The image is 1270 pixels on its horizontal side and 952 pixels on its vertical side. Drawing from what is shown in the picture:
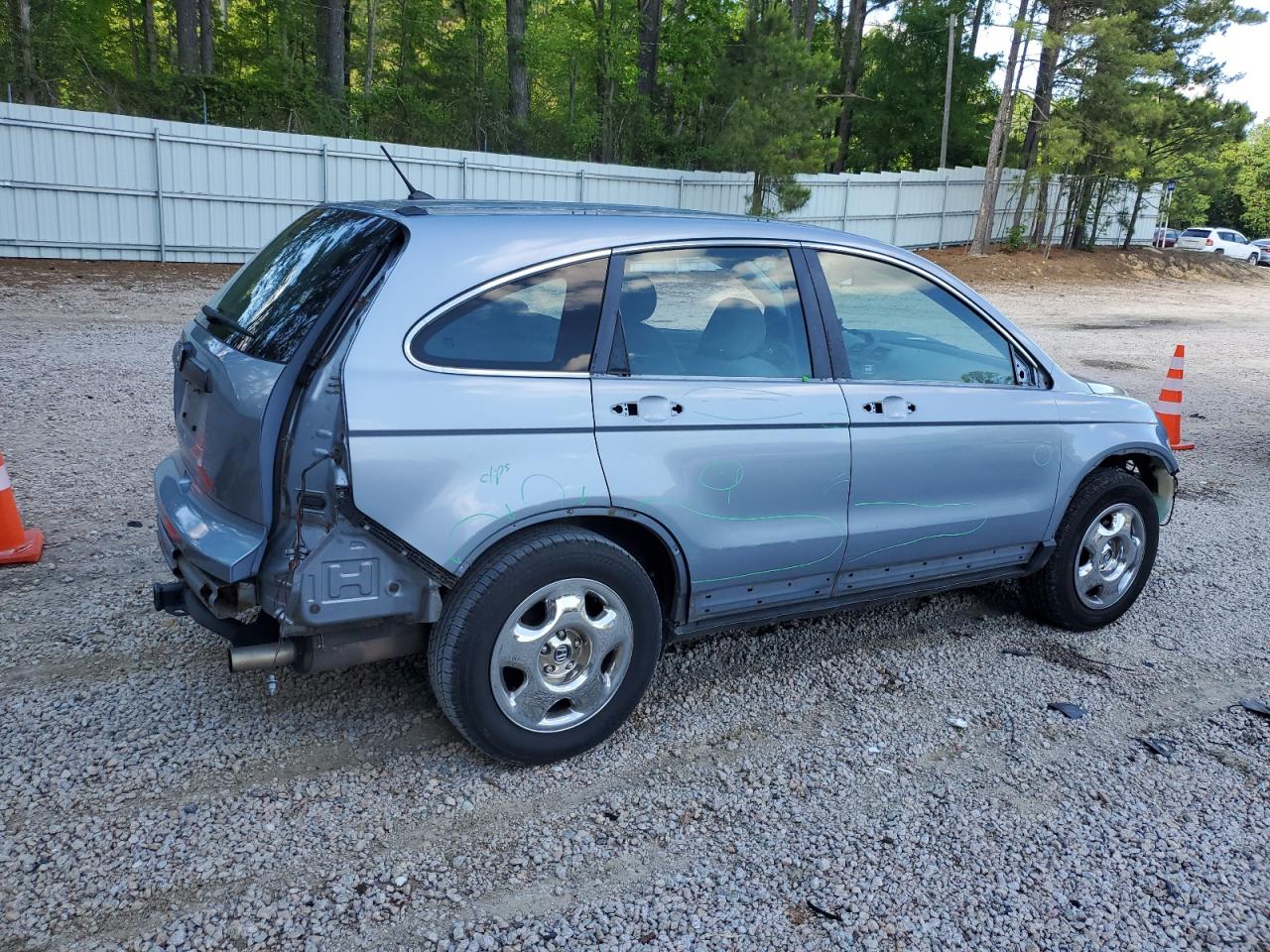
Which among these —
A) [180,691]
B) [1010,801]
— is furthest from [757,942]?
[180,691]

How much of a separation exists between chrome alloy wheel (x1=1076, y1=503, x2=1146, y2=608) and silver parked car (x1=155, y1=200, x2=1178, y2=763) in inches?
26.3

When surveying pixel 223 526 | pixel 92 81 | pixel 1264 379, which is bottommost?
pixel 1264 379

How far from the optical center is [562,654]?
133 inches

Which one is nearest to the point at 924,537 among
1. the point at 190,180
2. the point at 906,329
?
the point at 906,329

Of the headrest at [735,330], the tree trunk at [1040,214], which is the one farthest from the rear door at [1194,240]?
the headrest at [735,330]

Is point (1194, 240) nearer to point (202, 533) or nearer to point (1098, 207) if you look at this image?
point (1098, 207)

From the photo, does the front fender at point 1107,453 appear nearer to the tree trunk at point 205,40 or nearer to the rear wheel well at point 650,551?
the rear wheel well at point 650,551

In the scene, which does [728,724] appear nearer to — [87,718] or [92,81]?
[87,718]

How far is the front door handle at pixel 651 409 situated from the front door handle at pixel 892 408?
875 mm

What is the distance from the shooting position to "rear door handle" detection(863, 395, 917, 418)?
3.92 meters

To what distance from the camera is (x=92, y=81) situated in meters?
23.6

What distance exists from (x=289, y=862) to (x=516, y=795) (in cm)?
74

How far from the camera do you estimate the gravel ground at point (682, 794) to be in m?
2.78

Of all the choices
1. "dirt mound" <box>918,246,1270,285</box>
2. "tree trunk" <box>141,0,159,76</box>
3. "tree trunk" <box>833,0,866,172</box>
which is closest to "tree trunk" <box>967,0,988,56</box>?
"tree trunk" <box>833,0,866,172</box>
